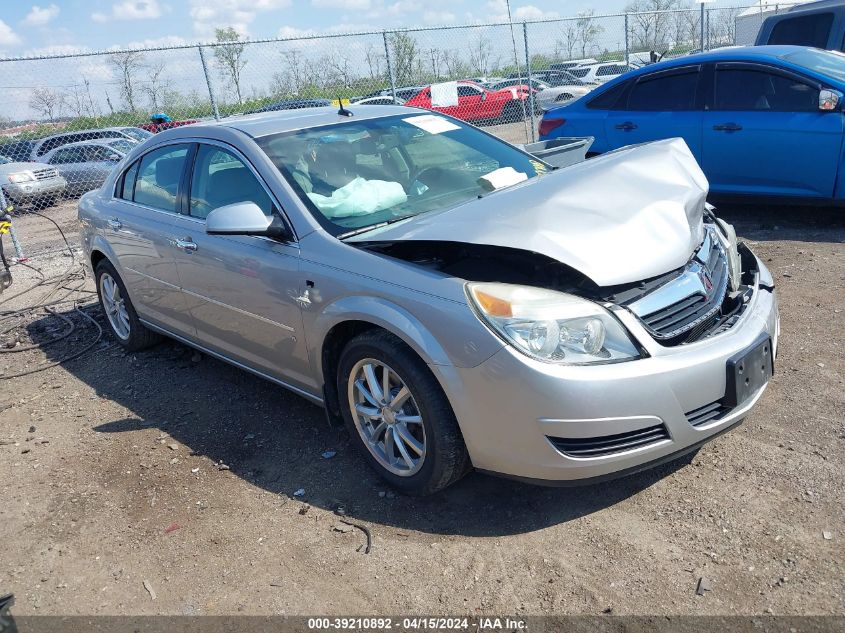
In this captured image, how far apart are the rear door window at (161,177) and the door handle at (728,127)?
5014 mm

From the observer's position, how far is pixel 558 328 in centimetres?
274

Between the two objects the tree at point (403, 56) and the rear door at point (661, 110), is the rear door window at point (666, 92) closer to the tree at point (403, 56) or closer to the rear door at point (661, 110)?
the rear door at point (661, 110)

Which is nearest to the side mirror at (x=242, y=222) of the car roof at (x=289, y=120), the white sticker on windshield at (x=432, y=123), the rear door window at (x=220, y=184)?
the rear door window at (x=220, y=184)

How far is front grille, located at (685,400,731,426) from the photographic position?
2.82 m

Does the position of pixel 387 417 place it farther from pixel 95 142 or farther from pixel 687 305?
pixel 95 142

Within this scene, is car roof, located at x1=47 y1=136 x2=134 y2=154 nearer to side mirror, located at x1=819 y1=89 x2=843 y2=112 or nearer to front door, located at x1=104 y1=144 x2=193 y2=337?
front door, located at x1=104 y1=144 x2=193 y2=337

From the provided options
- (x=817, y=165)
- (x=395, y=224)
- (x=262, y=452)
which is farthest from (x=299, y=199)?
(x=817, y=165)

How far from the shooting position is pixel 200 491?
143 inches

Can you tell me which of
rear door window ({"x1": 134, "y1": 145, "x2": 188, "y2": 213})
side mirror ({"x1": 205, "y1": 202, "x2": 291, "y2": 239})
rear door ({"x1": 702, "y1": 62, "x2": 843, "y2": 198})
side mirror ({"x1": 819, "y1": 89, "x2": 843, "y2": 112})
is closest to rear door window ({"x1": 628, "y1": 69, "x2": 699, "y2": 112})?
rear door ({"x1": 702, "y1": 62, "x2": 843, "y2": 198})

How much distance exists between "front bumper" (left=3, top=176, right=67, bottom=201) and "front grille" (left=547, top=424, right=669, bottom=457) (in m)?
14.7

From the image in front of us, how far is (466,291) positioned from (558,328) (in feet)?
1.24

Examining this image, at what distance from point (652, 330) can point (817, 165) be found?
15.2 ft

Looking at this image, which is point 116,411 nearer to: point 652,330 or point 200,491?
point 200,491

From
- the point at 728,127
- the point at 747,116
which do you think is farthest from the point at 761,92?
the point at 728,127
